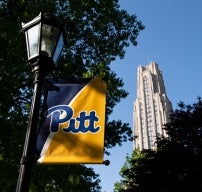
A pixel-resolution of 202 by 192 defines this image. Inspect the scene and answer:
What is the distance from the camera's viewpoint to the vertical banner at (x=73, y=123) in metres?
4.11

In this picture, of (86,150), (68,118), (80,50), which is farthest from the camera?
(80,50)

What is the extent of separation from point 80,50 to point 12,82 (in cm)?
408

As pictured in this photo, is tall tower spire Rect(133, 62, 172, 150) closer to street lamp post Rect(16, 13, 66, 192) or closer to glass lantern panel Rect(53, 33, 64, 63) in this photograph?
glass lantern panel Rect(53, 33, 64, 63)

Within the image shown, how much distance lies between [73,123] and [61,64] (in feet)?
32.1

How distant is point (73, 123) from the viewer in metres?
4.34

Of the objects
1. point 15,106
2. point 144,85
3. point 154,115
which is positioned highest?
point 144,85

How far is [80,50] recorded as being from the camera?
49.5 feet

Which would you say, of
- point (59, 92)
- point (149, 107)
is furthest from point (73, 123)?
point (149, 107)

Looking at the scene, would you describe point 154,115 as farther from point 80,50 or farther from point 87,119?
point 87,119

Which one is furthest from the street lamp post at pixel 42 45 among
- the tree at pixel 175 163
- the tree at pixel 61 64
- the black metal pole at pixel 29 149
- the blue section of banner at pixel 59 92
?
the tree at pixel 175 163

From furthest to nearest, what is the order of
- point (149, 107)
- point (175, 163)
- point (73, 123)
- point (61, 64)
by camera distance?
point (149, 107) < point (175, 163) < point (61, 64) < point (73, 123)

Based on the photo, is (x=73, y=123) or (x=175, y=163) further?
(x=175, y=163)

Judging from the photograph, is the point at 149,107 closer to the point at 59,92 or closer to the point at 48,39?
the point at 59,92

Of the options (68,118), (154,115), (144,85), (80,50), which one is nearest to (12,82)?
(80,50)
